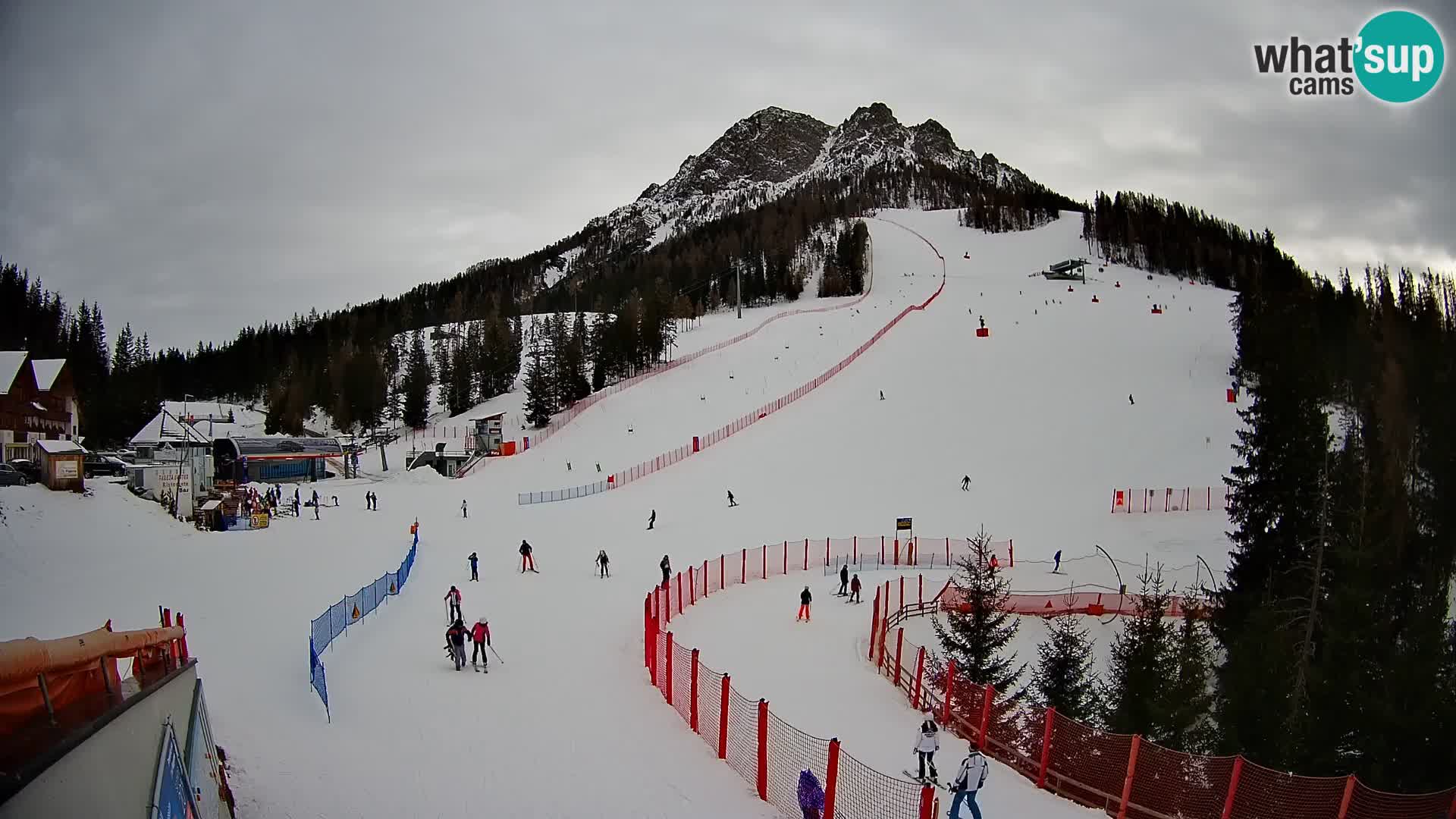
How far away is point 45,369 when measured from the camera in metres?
20.7

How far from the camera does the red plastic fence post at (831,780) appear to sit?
350 inches

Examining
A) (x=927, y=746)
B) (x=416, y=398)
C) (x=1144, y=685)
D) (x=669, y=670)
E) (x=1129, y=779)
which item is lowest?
(x=1144, y=685)

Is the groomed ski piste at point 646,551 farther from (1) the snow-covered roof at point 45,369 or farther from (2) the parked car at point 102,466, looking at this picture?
(2) the parked car at point 102,466

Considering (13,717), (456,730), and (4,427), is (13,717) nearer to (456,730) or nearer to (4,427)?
(456,730)

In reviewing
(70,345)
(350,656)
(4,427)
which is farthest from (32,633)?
(70,345)

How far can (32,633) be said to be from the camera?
43.0 feet

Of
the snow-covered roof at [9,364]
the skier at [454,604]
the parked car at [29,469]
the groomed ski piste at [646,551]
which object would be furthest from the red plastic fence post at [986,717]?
the parked car at [29,469]

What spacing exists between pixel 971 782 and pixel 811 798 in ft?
6.50

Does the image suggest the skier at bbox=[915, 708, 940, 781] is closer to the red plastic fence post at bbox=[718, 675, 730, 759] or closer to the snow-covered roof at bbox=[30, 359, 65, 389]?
the red plastic fence post at bbox=[718, 675, 730, 759]

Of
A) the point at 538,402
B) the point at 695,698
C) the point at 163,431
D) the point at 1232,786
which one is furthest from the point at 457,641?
A: the point at 163,431

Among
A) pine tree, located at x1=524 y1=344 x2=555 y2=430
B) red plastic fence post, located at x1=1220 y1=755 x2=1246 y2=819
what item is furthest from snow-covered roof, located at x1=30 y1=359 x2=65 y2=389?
pine tree, located at x1=524 y1=344 x2=555 y2=430

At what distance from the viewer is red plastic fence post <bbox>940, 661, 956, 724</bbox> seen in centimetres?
1336

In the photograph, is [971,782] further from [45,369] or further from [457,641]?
[45,369]

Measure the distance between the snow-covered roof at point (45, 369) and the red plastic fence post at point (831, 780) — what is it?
2060 centimetres
